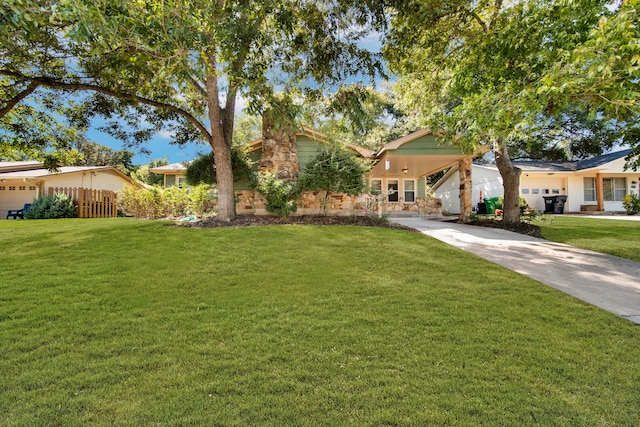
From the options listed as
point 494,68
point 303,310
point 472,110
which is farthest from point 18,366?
point 494,68

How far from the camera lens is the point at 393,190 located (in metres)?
19.6

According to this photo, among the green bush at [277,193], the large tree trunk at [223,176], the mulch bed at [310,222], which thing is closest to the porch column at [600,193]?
the mulch bed at [310,222]

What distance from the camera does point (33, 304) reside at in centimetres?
386

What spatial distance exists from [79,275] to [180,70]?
3.95 m

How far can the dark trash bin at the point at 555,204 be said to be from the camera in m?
19.7

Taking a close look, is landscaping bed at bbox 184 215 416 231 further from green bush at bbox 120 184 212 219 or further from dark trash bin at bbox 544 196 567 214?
dark trash bin at bbox 544 196 567 214

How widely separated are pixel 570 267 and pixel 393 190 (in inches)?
553

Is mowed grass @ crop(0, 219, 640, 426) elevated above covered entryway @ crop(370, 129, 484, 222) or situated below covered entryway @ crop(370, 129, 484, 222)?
below

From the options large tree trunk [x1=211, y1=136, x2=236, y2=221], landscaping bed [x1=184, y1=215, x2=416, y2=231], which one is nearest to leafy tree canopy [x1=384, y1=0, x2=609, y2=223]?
landscaping bed [x1=184, y1=215, x2=416, y2=231]

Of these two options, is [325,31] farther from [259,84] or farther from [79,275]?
[79,275]

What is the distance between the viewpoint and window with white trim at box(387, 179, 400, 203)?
1952cm

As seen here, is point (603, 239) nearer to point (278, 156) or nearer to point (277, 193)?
point (277, 193)

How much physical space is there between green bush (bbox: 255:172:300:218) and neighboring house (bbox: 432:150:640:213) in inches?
561

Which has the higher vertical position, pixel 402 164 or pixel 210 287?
pixel 402 164
